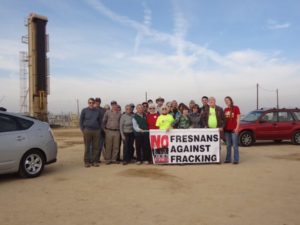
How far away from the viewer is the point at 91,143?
37.1 feet

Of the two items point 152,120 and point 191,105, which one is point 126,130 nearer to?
point 152,120

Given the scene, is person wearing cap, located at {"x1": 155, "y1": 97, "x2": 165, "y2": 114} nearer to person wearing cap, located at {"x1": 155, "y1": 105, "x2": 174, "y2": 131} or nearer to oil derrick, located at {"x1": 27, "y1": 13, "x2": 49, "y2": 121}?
person wearing cap, located at {"x1": 155, "y1": 105, "x2": 174, "y2": 131}

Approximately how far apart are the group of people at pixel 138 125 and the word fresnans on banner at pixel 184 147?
22cm

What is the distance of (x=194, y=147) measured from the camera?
11703 millimetres

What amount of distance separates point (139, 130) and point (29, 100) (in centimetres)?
2204

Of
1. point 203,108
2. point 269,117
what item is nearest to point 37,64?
point 269,117

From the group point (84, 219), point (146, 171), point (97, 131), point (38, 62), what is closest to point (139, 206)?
point (84, 219)

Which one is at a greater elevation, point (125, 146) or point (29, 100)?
point (29, 100)

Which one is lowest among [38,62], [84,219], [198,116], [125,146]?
[84,219]

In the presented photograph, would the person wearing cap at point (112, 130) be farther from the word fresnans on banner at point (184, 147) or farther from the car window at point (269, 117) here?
the car window at point (269, 117)

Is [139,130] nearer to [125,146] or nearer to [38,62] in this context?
[125,146]

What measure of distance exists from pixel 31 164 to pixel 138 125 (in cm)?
341

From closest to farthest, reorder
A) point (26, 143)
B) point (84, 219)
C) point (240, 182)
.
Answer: point (84, 219) → point (240, 182) → point (26, 143)

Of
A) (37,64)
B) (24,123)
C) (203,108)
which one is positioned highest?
(37,64)
